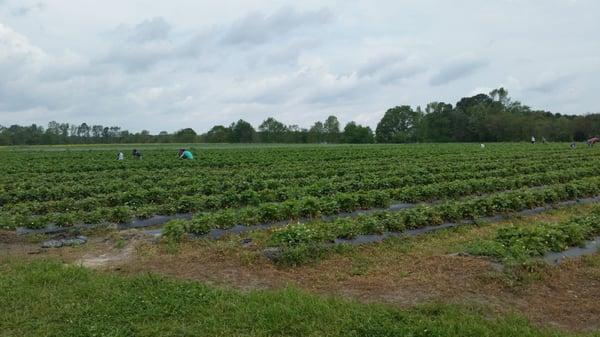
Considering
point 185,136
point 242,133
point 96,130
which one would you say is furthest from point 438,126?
point 96,130

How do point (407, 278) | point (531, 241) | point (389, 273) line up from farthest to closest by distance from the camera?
point (531, 241), point (389, 273), point (407, 278)

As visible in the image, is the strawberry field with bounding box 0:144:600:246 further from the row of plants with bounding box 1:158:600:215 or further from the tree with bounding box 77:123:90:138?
the tree with bounding box 77:123:90:138

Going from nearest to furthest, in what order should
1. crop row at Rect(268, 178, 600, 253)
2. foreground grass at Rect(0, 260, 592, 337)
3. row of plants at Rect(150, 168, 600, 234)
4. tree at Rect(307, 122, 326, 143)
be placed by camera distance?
foreground grass at Rect(0, 260, 592, 337)
crop row at Rect(268, 178, 600, 253)
row of plants at Rect(150, 168, 600, 234)
tree at Rect(307, 122, 326, 143)

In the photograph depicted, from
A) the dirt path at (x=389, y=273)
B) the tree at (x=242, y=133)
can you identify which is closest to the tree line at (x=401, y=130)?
the tree at (x=242, y=133)

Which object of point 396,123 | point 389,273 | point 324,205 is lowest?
point 389,273

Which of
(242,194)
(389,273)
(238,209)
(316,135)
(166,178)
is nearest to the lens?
(389,273)

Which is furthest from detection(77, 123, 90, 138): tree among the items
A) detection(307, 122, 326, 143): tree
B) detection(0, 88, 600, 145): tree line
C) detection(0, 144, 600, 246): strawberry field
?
detection(0, 144, 600, 246): strawberry field

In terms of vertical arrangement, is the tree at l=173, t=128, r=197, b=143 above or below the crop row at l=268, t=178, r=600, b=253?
above

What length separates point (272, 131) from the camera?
115500 millimetres

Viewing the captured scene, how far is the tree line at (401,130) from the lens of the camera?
90250mm

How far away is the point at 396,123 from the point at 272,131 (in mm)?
29587

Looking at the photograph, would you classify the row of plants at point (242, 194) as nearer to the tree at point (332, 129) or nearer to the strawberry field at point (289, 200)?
the strawberry field at point (289, 200)

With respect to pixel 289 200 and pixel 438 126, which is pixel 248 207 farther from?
pixel 438 126

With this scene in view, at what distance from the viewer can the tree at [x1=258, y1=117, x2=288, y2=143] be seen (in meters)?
112
